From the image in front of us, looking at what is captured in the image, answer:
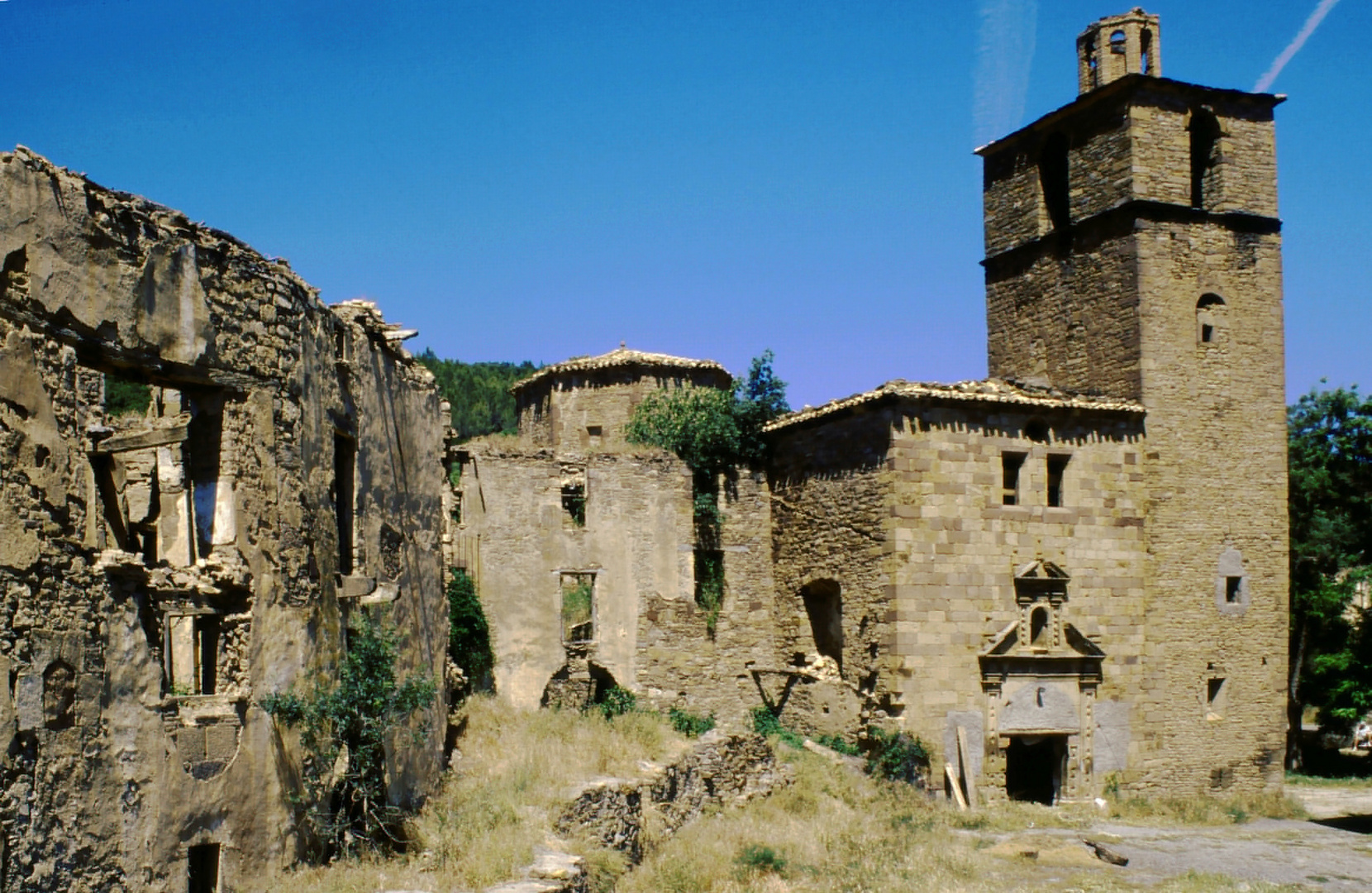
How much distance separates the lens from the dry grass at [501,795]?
10.5 metres

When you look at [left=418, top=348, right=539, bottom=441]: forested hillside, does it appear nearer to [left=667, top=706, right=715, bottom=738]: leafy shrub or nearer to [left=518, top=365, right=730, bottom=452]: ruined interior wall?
[left=518, top=365, right=730, bottom=452]: ruined interior wall

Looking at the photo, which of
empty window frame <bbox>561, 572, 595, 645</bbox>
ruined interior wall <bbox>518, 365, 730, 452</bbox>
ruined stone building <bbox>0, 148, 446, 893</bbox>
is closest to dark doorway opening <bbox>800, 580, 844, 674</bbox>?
empty window frame <bbox>561, 572, 595, 645</bbox>

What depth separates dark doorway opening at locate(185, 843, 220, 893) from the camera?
30.2 feet

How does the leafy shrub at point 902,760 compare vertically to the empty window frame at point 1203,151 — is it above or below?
below

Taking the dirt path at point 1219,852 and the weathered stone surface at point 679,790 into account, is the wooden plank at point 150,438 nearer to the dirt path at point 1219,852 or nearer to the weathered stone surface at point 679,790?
the weathered stone surface at point 679,790

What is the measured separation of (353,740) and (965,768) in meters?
11.9

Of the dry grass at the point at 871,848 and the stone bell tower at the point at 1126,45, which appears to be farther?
the stone bell tower at the point at 1126,45

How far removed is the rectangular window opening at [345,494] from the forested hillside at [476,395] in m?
38.8

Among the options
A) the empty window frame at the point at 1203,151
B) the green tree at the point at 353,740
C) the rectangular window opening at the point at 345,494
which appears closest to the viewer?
the green tree at the point at 353,740

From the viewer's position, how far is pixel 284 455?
10414 millimetres

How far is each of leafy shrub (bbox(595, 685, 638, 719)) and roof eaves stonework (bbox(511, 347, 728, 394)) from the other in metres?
8.84

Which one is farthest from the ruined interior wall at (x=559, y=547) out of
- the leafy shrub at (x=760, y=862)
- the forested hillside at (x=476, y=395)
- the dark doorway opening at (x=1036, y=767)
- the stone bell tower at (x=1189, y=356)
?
the forested hillside at (x=476, y=395)

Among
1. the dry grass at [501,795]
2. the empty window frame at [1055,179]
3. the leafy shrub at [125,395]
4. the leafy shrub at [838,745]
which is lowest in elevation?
the leafy shrub at [838,745]

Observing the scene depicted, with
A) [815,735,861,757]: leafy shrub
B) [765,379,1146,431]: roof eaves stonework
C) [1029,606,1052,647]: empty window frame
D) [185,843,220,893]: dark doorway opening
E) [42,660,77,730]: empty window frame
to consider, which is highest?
[765,379,1146,431]: roof eaves stonework
